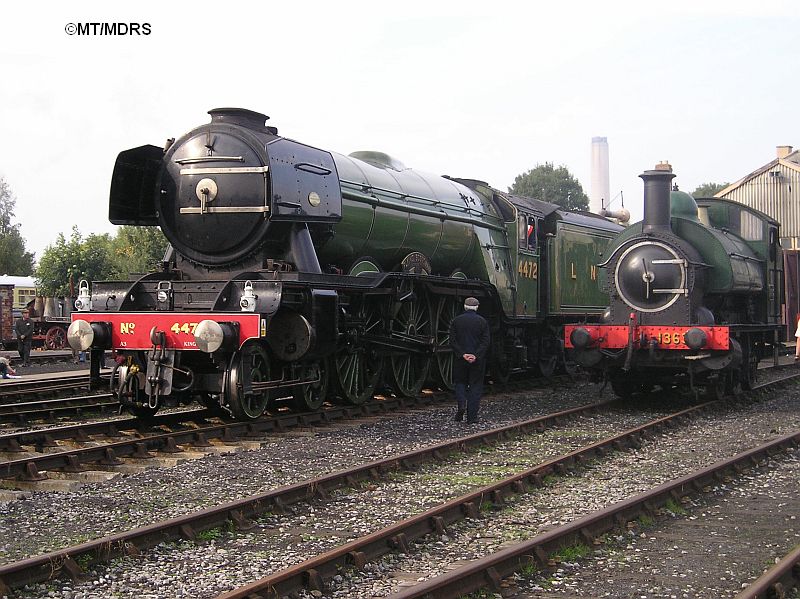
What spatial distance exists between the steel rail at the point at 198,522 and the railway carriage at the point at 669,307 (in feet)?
13.9

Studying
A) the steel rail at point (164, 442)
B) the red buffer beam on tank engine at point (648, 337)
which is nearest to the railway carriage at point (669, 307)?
the red buffer beam on tank engine at point (648, 337)

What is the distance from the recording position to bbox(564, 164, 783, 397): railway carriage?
12.2 metres

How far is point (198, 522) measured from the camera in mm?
5703

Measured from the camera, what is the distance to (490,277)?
15.0m

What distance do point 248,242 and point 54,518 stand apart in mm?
4589

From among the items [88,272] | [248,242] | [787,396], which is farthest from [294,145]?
[88,272]

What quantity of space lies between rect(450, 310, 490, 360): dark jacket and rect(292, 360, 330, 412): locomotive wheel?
1594 millimetres

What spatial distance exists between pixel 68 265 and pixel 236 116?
1446 inches

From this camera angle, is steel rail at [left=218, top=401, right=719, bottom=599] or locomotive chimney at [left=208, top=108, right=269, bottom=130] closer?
steel rail at [left=218, top=401, right=719, bottom=599]

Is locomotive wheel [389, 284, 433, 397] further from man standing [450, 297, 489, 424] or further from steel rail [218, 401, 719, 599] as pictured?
steel rail [218, 401, 719, 599]

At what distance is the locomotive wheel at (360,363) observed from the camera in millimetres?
11508

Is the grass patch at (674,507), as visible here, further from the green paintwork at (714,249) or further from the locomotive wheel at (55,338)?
the locomotive wheel at (55,338)


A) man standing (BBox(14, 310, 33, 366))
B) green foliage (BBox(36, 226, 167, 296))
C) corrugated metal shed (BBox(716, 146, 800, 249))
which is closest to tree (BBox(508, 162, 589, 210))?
corrugated metal shed (BBox(716, 146, 800, 249))

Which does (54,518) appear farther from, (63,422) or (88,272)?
(88,272)
